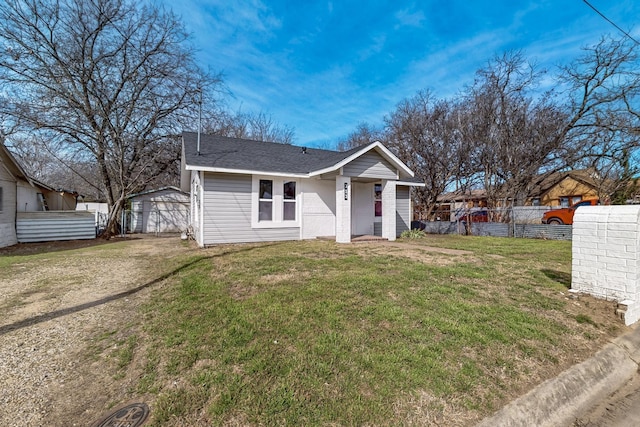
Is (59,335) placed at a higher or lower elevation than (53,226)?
lower

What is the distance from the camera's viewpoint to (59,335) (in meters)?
3.28

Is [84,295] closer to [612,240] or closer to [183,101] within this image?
[612,240]

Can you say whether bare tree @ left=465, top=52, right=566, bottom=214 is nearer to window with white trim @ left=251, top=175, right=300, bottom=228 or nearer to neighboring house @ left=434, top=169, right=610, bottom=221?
neighboring house @ left=434, top=169, right=610, bottom=221

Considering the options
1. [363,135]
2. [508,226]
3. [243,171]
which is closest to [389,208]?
[243,171]

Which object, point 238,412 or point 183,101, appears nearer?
point 238,412

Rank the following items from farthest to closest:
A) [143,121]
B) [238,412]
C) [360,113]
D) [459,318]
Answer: [360,113]
[143,121]
[459,318]
[238,412]

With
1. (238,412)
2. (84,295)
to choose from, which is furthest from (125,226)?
(238,412)

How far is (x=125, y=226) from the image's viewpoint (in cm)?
1775

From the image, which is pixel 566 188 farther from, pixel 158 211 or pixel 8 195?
pixel 8 195

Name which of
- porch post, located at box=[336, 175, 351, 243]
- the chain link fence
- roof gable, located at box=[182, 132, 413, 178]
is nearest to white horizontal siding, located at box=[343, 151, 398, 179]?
roof gable, located at box=[182, 132, 413, 178]

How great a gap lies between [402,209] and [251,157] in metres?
7.93

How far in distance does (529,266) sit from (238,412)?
7.24 meters

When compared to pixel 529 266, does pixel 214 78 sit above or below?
above

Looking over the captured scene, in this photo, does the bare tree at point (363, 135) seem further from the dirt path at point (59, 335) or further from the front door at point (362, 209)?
the dirt path at point (59, 335)
